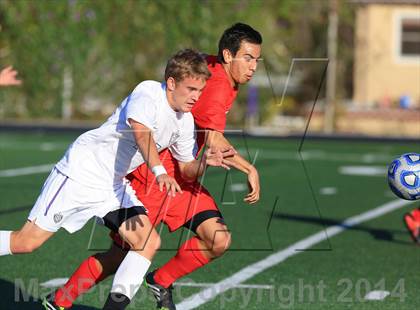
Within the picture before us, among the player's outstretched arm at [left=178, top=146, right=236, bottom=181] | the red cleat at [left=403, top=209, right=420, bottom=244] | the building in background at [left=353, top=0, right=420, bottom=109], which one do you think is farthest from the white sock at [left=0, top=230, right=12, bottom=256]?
the building in background at [left=353, top=0, right=420, bottom=109]

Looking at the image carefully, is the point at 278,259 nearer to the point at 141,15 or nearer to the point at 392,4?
the point at 141,15

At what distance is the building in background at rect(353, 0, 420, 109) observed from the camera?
38.0m

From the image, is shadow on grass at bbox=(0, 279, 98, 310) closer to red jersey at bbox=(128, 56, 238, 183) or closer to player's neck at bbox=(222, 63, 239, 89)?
red jersey at bbox=(128, 56, 238, 183)

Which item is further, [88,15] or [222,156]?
[88,15]

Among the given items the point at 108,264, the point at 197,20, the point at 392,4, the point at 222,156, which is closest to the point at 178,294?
the point at 108,264

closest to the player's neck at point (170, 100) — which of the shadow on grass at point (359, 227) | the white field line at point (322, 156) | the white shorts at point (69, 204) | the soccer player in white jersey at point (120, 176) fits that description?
the soccer player in white jersey at point (120, 176)

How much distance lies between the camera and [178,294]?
25.4 ft

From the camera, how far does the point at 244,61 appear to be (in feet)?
22.3

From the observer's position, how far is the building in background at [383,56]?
38.0m

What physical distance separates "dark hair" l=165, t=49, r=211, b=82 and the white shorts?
84 centimetres

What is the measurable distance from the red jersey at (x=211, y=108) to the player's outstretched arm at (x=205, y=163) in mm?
160

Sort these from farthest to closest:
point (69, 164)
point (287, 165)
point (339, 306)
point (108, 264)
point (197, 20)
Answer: point (197, 20), point (287, 165), point (339, 306), point (108, 264), point (69, 164)

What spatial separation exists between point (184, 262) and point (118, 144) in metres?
0.96

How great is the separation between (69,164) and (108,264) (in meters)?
0.81
